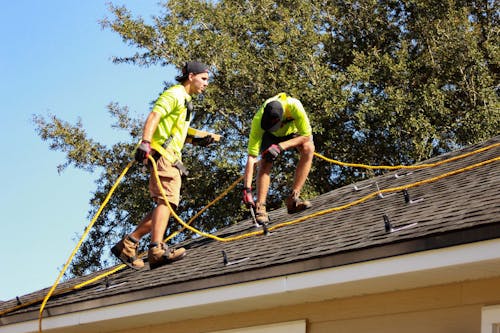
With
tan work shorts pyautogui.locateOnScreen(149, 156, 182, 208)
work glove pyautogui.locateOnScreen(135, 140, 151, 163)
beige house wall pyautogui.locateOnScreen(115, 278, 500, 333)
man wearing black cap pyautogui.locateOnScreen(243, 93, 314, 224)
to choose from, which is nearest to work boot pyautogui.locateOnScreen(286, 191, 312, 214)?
man wearing black cap pyautogui.locateOnScreen(243, 93, 314, 224)

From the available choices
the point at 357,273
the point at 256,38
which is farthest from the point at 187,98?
the point at 256,38

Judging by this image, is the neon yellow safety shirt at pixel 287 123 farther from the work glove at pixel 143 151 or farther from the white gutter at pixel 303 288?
the white gutter at pixel 303 288

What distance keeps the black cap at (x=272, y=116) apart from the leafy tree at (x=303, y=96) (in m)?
11.6

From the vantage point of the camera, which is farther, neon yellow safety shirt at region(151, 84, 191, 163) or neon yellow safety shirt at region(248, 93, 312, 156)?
neon yellow safety shirt at region(248, 93, 312, 156)

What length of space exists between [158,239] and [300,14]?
1724cm

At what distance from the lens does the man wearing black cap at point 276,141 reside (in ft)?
28.5

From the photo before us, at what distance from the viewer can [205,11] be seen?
2344 centimetres

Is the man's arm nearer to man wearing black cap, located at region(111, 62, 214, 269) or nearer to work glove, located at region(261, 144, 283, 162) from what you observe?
work glove, located at region(261, 144, 283, 162)

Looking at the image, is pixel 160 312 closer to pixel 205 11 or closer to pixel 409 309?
pixel 409 309

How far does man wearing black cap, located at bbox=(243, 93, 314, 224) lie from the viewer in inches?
342

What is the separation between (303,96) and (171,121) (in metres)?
13.5

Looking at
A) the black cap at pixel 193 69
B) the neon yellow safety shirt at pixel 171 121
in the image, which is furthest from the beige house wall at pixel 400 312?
the black cap at pixel 193 69

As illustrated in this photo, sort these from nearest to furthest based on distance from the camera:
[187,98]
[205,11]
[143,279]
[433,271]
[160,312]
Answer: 1. [433,271]
2. [160,312]
3. [143,279]
4. [187,98]
5. [205,11]

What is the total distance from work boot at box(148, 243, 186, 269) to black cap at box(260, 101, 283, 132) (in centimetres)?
165
